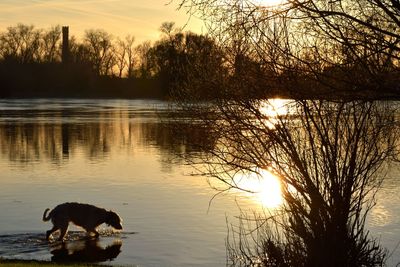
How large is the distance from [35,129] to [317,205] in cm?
4035

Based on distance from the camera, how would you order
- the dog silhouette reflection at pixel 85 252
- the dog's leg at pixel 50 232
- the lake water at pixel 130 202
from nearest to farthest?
the dog silhouette reflection at pixel 85 252 → the lake water at pixel 130 202 → the dog's leg at pixel 50 232

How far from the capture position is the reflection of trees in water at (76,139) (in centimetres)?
3534

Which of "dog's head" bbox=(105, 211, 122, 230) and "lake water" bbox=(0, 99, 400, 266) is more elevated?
"dog's head" bbox=(105, 211, 122, 230)

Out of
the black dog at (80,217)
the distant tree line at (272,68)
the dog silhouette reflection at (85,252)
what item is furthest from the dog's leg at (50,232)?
the distant tree line at (272,68)

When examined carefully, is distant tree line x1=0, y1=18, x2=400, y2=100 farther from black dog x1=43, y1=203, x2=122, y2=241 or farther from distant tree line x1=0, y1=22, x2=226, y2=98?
distant tree line x1=0, y1=22, x2=226, y2=98

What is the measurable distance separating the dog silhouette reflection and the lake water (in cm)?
2

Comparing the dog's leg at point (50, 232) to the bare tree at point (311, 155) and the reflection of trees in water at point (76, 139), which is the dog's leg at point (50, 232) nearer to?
the bare tree at point (311, 155)

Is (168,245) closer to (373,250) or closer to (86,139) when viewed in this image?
(373,250)

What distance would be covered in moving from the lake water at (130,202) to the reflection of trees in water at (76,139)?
119 millimetres

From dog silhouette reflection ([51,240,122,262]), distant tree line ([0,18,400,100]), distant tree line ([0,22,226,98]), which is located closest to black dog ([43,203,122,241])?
dog silhouette reflection ([51,240,122,262])

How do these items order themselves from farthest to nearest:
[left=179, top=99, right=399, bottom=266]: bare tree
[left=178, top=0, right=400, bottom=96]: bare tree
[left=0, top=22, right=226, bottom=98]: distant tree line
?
[left=0, top=22, right=226, bottom=98]: distant tree line < [left=179, top=99, right=399, bottom=266]: bare tree < [left=178, top=0, right=400, bottom=96]: bare tree

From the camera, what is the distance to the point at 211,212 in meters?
20.4

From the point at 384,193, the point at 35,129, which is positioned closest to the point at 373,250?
the point at 384,193

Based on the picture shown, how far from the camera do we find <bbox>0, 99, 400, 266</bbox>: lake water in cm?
1568
